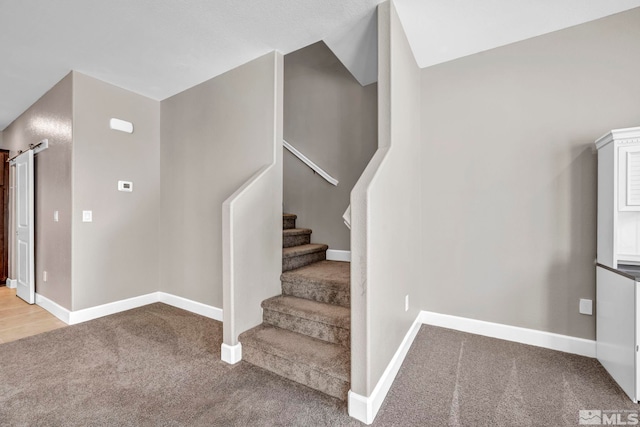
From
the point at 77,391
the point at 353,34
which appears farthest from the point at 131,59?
the point at 77,391

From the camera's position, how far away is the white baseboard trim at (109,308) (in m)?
2.87

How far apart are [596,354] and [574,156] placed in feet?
4.81

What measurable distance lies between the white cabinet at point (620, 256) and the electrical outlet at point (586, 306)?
111 mm

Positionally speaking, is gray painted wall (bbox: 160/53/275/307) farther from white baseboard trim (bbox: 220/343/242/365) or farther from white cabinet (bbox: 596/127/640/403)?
white cabinet (bbox: 596/127/640/403)

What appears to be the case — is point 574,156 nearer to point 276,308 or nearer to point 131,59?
point 276,308

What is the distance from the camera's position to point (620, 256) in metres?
1.89

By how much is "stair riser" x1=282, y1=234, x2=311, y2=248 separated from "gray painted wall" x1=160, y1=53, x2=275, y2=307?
67 centimetres

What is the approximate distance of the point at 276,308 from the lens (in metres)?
2.31

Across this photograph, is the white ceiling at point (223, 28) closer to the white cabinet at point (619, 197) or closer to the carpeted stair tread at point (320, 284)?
the white cabinet at point (619, 197)

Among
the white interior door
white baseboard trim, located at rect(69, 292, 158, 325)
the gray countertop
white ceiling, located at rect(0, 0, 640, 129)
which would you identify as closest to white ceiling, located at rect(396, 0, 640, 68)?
white ceiling, located at rect(0, 0, 640, 129)

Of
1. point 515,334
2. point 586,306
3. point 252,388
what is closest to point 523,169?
point 586,306

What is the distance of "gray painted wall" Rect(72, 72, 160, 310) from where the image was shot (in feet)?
9.55

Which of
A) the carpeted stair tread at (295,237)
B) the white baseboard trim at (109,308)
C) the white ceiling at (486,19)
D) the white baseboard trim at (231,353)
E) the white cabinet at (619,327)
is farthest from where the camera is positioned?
the carpeted stair tread at (295,237)

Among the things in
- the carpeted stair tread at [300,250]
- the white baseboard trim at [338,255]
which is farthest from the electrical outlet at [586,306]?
the carpeted stair tread at [300,250]
